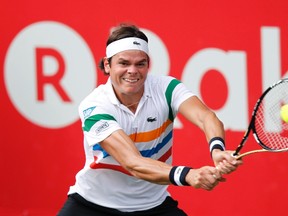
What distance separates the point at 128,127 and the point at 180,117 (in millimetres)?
1693

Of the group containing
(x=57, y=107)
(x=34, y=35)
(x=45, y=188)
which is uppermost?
(x=34, y=35)

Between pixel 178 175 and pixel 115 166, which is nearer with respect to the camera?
pixel 178 175

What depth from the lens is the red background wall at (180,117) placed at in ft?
25.4

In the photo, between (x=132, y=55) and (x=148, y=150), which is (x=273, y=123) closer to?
(x=148, y=150)

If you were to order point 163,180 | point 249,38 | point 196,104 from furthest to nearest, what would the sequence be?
point 249,38 < point 196,104 < point 163,180

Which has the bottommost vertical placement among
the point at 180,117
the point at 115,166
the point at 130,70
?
the point at 115,166

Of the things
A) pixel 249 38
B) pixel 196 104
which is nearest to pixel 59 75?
pixel 249 38

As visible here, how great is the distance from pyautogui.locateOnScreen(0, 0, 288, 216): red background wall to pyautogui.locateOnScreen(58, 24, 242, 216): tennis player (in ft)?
4.45

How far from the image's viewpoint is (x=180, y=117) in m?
7.85

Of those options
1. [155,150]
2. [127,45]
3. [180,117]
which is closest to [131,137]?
[155,150]

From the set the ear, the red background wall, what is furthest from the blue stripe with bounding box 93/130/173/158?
the red background wall

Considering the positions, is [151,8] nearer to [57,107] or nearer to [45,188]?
[57,107]

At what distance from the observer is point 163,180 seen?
5.65 m

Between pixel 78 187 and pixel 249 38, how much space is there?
1944 millimetres
